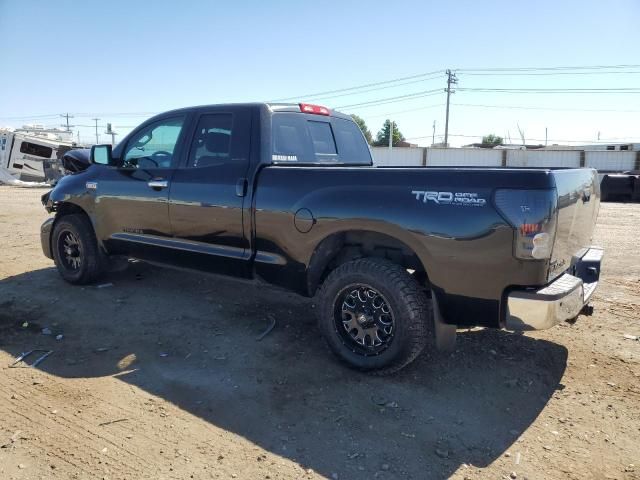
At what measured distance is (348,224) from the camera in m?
3.60

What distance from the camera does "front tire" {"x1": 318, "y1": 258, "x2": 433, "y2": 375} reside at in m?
3.45

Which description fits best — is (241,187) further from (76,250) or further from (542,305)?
(76,250)

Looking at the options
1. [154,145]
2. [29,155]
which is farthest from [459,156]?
[154,145]

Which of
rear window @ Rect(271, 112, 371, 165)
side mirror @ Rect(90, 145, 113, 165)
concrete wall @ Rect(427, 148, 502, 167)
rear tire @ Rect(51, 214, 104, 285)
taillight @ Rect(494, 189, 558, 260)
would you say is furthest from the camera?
concrete wall @ Rect(427, 148, 502, 167)

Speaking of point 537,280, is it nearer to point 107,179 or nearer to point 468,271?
point 468,271

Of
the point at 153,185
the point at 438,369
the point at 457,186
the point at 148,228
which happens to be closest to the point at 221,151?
the point at 153,185

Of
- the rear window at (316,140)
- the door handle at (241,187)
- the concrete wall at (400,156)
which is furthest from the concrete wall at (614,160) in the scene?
the door handle at (241,187)

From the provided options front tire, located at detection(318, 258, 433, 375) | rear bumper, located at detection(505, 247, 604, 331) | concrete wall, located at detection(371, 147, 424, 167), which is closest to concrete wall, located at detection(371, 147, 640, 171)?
concrete wall, located at detection(371, 147, 424, 167)

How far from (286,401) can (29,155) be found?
27321mm

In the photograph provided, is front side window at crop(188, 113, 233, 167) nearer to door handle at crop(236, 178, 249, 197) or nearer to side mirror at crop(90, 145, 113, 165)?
door handle at crop(236, 178, 249, 197)

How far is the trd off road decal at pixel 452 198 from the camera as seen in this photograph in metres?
3.05

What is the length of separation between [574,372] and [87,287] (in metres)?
5.00

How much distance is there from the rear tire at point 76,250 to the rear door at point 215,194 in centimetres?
150

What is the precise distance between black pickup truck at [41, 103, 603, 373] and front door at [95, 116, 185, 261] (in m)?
0.02
